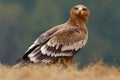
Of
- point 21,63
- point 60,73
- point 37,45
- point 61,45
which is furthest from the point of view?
point 61,45

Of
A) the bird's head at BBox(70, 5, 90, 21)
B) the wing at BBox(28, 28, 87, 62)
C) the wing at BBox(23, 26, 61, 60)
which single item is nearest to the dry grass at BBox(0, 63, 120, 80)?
the wing at BBox(23, 26, 61, 60)

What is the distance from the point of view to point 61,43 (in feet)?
54.2

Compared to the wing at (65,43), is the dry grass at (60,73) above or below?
below

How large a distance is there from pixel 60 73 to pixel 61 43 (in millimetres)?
2163

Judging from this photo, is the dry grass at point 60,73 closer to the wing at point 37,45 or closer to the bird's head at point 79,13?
the wing at point 37,45

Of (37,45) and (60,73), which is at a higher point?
(37,45)

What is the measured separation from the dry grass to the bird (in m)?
0.75

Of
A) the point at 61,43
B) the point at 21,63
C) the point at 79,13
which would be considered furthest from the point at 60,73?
the point at 79,13

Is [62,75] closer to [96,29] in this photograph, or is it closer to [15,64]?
[15,64]

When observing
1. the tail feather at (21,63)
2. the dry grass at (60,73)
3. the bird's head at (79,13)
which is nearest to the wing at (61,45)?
the tail feather at (21,63)

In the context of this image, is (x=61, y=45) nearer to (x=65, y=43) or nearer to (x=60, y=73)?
(x=65, y=43)

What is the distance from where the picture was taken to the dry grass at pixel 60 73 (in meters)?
13.7

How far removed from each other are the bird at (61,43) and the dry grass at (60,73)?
2.46 feet

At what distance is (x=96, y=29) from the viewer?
266 feet
